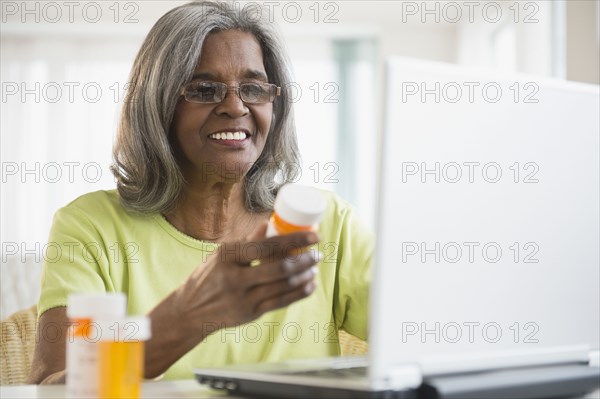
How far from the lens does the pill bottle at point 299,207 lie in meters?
0.83

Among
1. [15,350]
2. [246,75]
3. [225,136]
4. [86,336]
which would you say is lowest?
[15,350]

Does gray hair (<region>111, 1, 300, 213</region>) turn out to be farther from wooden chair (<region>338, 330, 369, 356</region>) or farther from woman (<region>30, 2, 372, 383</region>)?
wooden chair (<region>338, 330, 369, 356</region>)

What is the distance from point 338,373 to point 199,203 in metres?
0.80

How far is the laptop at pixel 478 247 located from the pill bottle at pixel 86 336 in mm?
200

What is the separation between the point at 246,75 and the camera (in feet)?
5.06

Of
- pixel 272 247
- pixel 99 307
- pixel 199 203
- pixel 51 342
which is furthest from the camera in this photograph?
pixel 199 203

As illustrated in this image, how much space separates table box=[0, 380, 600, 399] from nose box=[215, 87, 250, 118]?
23.9 inches

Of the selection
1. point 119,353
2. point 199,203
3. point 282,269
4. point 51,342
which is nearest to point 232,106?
point 199,203

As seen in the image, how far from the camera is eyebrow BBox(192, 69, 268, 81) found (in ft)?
5.00

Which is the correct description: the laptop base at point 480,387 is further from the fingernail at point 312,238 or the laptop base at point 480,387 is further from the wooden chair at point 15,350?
the wooden chair at point 15,350

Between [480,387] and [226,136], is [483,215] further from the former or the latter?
[226,136]

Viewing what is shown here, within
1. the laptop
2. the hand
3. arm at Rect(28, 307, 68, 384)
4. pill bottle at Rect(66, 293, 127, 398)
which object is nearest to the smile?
arm at Rect(28, 307, 68, 384)

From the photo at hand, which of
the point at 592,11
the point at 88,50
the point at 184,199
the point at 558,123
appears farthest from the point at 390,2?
the point at 558,123

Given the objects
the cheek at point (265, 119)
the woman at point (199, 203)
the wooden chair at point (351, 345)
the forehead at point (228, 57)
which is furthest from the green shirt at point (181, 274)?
the forehead at point (228, 57)
